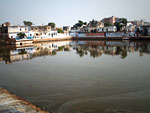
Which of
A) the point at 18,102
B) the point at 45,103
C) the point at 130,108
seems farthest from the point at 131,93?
the point at 18,102

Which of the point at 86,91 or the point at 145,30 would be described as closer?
the point at 86,91

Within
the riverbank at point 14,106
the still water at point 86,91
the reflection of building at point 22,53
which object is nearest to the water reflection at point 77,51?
the reflection of building at point 22,53

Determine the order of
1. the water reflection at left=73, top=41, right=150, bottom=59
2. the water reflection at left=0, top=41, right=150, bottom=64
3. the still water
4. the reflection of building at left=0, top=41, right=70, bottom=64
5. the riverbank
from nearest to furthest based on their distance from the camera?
the riverbank < the still water < the reflection of building at left=0, top=41, right=70, bottom=64 < the water reflection at left=0, top=41, right=150, bottom=64 < the water reflection at left=73, top=41, right=150, bottom=59

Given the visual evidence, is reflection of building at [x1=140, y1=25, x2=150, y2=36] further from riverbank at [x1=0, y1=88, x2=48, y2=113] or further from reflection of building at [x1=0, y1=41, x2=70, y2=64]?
riverbank at [x1=0, y1=88, x2=48, y2=113]

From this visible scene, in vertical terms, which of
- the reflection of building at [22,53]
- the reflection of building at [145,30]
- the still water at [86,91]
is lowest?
the still water at [86,91]

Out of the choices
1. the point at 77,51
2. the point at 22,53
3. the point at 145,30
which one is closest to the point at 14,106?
the point at 22,53

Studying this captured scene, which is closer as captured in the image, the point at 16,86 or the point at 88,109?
the point at 88,109

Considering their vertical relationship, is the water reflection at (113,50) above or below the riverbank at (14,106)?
above

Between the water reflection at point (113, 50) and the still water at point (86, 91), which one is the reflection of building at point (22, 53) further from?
the still water at point (86, 91)

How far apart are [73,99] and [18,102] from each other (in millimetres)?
2087

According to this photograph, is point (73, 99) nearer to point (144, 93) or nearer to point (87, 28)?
point (144, 93)

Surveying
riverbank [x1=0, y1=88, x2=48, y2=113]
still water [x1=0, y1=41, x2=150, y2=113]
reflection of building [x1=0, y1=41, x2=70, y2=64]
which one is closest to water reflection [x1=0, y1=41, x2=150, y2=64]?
reflection of building [x1=0, y1=41, x2=70, y2=64]

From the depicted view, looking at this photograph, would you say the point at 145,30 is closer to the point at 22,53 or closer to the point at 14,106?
the point at 22,53

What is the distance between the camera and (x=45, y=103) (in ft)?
21.4
